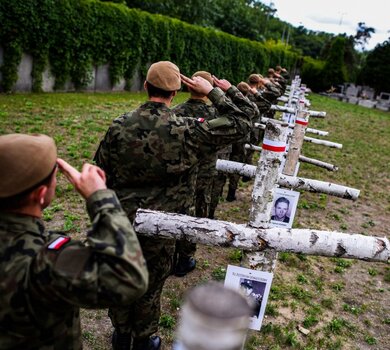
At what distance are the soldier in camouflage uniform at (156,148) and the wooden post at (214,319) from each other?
1904 millimetres

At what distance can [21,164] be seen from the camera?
1.52 metres

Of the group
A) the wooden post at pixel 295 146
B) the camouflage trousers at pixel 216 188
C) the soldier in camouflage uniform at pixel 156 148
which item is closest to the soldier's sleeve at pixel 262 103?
the camouflage trousers at pixel 216 188

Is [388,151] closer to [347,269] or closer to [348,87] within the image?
[347,269]

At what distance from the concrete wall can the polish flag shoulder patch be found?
43.5 ft

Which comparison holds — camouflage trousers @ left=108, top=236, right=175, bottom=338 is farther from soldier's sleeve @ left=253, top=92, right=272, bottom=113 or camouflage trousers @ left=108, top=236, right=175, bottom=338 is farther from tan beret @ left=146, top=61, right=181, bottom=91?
soldier's sleeve @ left=253, top=92, right=272, bottom=113

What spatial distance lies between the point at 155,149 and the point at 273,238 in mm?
1013

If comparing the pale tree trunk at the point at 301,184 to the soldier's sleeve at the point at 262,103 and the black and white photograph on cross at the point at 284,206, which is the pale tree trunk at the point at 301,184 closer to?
the black and white photograph on cross at the point at 284,206

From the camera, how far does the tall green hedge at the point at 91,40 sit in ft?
42.4

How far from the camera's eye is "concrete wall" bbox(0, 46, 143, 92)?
1376 centimetres

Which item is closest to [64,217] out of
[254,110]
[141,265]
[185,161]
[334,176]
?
[185,161]

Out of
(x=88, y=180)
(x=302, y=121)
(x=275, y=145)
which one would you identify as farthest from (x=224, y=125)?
(x=302, y=121)

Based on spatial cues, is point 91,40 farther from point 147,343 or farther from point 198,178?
point 147,343

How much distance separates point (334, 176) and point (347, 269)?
15.4ft

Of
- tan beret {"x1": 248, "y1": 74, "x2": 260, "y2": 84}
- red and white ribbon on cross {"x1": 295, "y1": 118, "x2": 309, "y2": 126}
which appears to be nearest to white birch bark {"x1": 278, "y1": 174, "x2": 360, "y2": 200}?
red and white ribbon on cross {"x1": 295, "y1": 118, "x2": 309, "y2": 126}
